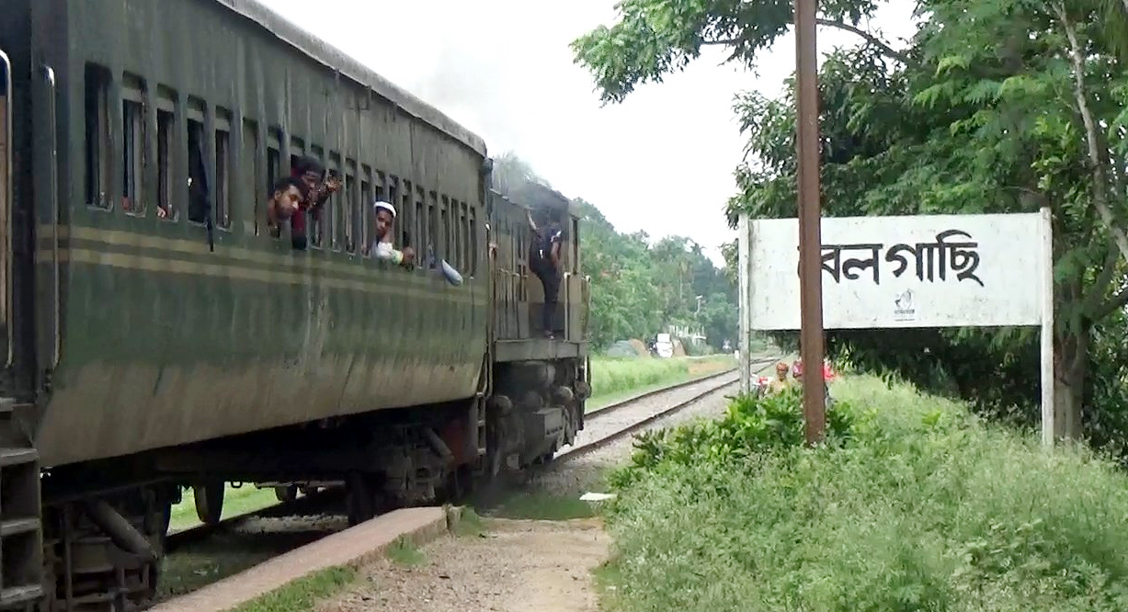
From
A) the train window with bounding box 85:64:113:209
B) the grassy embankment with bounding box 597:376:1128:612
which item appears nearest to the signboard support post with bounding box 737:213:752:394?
the grassy embankment with bounding box 597:376:1128:612

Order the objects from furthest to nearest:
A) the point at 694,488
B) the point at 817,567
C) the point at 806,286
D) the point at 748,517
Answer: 1. the point at 806,286
2. the point at 694,488
3. the point at 748,517
4. the point at 817,567

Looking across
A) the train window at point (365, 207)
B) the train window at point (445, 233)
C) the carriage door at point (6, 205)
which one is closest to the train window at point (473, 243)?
the train window at point (445, 233)

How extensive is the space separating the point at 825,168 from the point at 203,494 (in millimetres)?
9937

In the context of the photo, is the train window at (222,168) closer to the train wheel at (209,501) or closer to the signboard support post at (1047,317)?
the train wheel at (209,501)

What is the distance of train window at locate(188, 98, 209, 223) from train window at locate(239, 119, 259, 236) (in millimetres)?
585

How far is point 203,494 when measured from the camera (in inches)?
550

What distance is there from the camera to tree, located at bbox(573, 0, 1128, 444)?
650 inches

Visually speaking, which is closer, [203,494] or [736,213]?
[203,494]

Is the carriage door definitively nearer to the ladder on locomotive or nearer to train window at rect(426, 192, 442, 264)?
the ladder on locomotive

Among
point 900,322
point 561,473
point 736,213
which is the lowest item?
point 561,473

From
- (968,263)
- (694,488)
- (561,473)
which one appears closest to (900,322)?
(968,263)

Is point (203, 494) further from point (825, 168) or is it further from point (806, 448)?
point (825, 168)

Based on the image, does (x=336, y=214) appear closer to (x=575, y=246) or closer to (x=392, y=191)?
(x=392, y=191)

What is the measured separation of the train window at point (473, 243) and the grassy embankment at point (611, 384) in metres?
3.55
